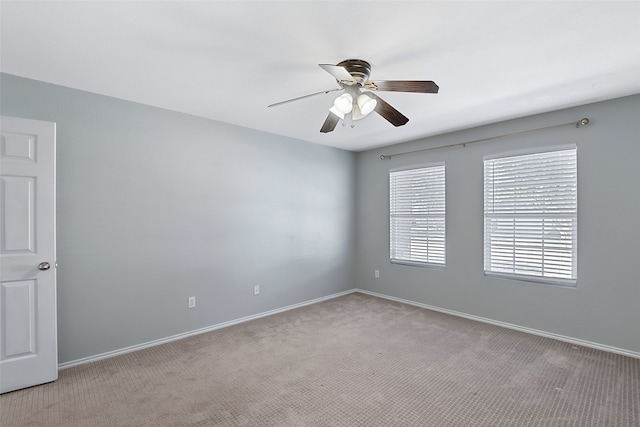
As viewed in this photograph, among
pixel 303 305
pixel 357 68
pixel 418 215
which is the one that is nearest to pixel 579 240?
pixel 418 215

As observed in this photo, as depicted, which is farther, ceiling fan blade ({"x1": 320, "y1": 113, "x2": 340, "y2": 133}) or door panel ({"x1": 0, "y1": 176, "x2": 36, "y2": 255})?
ceiling fan blade ({"x1": 320, "y1": 113, "x2": 340, "y2": 133})

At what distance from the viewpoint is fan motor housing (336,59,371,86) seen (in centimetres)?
228

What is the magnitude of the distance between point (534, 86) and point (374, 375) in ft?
9.44

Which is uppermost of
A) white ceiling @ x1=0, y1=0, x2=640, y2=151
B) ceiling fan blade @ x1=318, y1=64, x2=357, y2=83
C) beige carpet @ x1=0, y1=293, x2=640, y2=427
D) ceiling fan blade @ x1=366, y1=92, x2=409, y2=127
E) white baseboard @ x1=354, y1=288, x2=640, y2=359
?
white ceiling @ x1=0, y1=0, x2=640, y2=151

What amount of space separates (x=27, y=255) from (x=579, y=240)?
506cm

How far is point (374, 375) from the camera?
2641 mm

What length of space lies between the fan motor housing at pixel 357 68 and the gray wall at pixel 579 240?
7.81ft

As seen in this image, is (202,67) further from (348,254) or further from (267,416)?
(348,254)

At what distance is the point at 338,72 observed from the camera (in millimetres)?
2012

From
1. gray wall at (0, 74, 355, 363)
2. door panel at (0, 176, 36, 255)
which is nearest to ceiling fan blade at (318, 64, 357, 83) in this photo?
gray wall at (0, 74, 355, 363)

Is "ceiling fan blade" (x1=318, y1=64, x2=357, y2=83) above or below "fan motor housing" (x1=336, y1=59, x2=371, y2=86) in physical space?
below

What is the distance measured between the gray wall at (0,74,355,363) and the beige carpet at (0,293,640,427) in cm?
43

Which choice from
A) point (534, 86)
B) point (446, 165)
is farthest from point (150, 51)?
point (446, 165)

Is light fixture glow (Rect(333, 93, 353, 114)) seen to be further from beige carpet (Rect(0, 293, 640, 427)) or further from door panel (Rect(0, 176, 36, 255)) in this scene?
door panel (Rect(0, 176, 36, 255))
